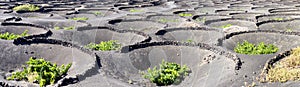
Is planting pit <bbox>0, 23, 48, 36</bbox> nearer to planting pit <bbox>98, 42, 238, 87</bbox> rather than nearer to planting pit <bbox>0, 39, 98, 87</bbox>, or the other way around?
planting pit <bbox>0, 39, 98, 87</bbox>

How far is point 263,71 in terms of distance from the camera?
25422mm

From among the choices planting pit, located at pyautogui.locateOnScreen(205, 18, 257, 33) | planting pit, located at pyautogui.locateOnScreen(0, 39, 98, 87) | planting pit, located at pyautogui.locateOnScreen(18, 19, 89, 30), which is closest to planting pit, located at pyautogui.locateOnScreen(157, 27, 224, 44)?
planting pit, located at pyautogui.locateOnScreen(205, 18, 257, 33)

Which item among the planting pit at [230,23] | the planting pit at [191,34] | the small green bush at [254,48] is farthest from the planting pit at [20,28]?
the small green bush at [254,48]

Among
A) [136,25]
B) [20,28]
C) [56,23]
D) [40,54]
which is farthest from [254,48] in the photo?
[56,23]

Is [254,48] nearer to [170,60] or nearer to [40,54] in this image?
[170,60]

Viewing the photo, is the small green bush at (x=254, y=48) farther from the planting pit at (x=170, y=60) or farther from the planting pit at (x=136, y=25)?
the planting pit at (x=136, y=25)

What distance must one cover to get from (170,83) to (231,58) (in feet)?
20.5

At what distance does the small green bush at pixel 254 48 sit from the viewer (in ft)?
113

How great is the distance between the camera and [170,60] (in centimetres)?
3269

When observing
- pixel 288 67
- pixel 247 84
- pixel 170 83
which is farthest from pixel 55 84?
pixel 288 67

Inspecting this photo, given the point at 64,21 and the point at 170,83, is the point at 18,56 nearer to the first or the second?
the point at 170,83

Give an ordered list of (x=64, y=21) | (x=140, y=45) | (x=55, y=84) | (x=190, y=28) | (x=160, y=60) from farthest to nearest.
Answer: (x=64, y=21) → (x=190, y=28) → (x=140, y=45) → (x=160, y=60) → (x=55, y=84)

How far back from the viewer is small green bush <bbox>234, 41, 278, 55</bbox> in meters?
34.5

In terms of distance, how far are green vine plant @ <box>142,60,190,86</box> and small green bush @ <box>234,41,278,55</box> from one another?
806 centimetres
